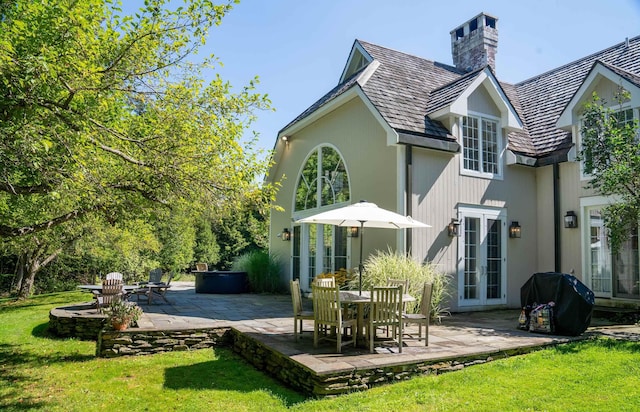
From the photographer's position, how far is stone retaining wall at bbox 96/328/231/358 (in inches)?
313

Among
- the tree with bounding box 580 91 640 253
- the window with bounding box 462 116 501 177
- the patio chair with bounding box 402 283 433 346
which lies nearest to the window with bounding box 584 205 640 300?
the tree with bounding box 580 91 640 253

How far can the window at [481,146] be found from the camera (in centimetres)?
1204

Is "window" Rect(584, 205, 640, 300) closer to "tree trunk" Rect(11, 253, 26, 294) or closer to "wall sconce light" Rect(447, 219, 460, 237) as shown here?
"wall sconce light" Rect(447, 219, 460, 237)

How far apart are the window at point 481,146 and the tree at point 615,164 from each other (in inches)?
106

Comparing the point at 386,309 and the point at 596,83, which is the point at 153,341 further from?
the point at 596,83

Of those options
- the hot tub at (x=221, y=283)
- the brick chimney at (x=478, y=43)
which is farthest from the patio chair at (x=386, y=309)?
the brick chimney at (x=478, y=43)

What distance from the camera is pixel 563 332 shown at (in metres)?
8.26

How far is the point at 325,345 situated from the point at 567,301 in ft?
14.3

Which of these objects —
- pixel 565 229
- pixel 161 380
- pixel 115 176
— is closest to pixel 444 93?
pixel 565 229

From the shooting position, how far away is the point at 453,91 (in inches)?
468

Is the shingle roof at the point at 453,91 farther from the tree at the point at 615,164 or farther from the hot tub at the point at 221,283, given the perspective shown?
the hot tub at the point at 221,283

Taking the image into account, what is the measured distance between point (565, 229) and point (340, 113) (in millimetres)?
6700

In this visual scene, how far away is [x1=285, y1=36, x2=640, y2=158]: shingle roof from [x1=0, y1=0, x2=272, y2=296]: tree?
4767 millimetres

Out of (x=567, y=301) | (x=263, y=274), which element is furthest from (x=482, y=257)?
(x=263, y=274)
